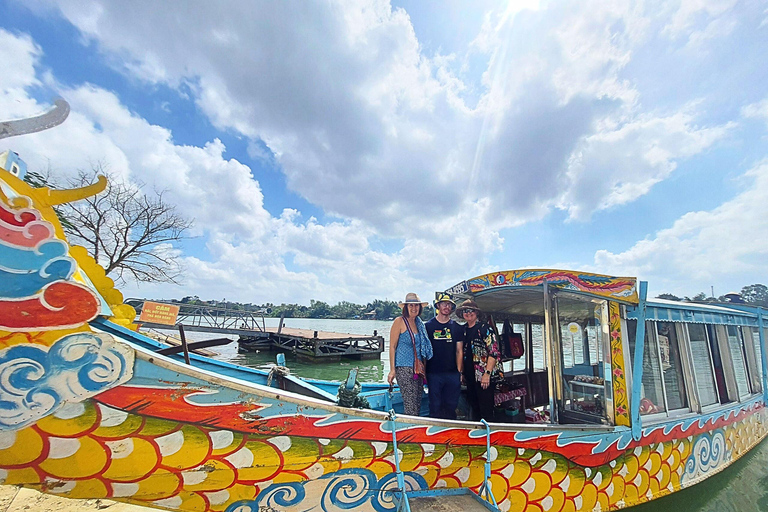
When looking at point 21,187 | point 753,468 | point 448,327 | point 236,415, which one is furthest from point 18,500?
point 753,468

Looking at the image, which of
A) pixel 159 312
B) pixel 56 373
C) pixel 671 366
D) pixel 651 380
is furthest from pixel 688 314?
pixel 159 312

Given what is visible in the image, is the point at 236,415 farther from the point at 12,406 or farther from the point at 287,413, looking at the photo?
the point at 12,406

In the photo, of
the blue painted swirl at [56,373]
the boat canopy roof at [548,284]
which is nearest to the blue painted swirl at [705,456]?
the boat canopy roof at [548,284]

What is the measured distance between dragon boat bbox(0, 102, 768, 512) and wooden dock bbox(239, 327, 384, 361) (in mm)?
14726

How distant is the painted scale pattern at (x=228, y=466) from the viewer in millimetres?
1816

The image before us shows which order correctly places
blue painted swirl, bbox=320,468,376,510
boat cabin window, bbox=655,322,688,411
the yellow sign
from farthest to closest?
the yellow sign
boat cabin window, bbox=655,322,688,411
blue painted swirl, bbox=320,468,376,510

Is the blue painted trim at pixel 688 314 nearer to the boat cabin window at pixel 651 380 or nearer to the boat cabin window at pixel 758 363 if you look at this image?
the boat cabin window at pixel 651 380

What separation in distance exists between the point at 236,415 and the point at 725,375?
6.70 metres

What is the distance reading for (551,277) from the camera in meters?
3.55

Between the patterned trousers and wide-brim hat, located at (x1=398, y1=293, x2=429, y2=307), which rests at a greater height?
wide-brim hat, located at (x1=398, y1=293, x2=429, y2=307)

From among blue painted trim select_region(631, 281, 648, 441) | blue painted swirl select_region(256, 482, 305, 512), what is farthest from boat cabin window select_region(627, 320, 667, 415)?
blue painted swirl select_region(256, 482, 305, 512)

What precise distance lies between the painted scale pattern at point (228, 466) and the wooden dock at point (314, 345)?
1606 cm

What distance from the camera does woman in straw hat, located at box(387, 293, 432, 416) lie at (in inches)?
132

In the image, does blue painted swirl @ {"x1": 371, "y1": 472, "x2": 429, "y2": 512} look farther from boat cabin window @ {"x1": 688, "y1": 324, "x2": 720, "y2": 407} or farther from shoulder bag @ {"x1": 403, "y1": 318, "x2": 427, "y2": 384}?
boat cabin window @ {"x1": 688, "y1": 324, "x2": 720, "y2": 407}
